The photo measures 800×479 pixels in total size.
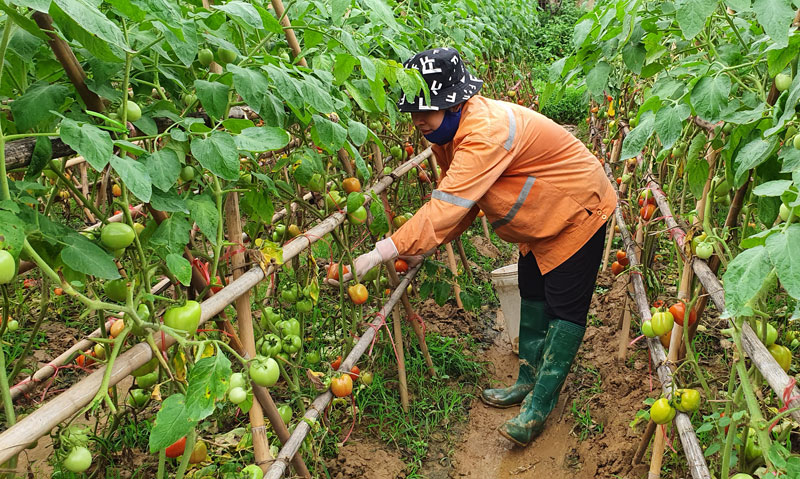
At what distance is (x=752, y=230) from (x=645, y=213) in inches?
31.7

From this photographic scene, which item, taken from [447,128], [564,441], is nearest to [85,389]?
[447,128]

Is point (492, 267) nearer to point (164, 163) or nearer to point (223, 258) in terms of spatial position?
point (223, 258)

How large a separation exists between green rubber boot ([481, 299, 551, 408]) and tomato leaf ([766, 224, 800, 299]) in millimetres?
1975

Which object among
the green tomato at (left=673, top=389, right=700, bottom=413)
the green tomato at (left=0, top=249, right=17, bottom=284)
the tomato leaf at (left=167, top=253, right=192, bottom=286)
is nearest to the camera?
the green tomato at (left=0, top=249, right=17, bottom=284)

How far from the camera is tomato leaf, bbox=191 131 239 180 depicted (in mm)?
1156

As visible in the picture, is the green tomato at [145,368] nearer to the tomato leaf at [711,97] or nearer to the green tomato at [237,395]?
the green tomato at [237,395]

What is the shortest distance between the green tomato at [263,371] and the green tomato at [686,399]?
132 cm

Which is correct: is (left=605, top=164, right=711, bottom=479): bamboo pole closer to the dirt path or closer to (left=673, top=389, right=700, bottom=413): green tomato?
(left=673, top=389, right=700, bottom=413): green tomato

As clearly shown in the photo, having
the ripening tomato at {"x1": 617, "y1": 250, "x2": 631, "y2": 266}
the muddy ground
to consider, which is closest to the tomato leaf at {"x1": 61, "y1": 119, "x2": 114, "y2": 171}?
the muddy ground

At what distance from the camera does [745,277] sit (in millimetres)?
1006

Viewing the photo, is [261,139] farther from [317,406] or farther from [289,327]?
[317,406]

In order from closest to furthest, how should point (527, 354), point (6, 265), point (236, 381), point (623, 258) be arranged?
point (6, 265)
point (236, 381)
point (527, 354)
point (623, 258)

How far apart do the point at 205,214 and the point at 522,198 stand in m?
1.50

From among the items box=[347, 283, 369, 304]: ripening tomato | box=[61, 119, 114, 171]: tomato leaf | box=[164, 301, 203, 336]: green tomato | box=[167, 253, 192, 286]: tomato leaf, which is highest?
box=[61, 119, 114, 171]: tomato leaf
